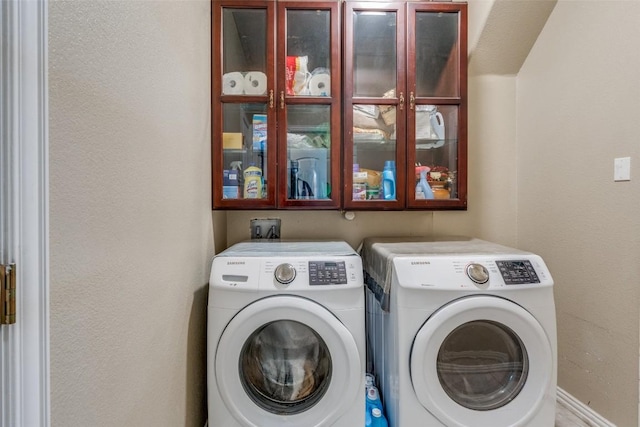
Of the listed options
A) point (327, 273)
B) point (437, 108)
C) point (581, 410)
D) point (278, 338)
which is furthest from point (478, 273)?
point (581, 410)

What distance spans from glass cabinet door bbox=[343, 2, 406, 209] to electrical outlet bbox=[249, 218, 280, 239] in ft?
1.75

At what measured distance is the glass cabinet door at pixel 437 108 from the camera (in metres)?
1.66

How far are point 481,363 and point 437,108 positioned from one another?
1297mm

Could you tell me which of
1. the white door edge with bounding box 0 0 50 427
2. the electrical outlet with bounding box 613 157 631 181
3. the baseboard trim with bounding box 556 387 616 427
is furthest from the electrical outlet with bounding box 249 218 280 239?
the baseboard trim with bounding box 556 387 616 427

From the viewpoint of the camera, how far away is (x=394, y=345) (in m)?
1.24

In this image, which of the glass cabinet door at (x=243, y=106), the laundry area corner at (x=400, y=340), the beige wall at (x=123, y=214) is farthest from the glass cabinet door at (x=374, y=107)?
the beige wall at (x=123, y=214)

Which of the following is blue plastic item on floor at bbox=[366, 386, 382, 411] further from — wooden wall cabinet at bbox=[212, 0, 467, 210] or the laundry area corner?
wooden wall cabinet at bbox=[212, 0, 467, 210]

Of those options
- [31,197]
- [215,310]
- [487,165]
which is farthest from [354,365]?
[487,165]

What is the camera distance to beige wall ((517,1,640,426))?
51.6 inches

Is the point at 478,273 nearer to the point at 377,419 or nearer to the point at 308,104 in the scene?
the point at 377,419

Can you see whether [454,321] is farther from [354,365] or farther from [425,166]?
[425,166]

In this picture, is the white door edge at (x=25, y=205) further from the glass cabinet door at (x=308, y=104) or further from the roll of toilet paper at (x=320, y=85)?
the roll of toilet paper at (x=320, y=85)

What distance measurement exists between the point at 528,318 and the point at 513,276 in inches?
6.4

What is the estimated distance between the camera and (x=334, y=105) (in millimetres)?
1630
